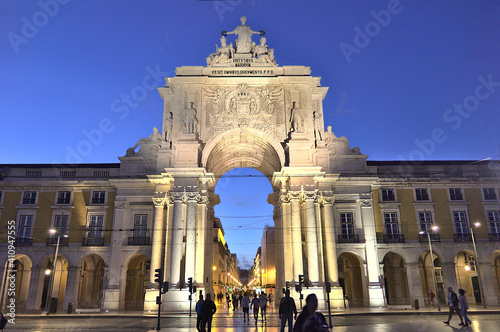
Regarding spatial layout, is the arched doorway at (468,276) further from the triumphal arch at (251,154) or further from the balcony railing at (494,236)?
the triumphal arch at (251,154)

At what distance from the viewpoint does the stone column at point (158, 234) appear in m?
33.3

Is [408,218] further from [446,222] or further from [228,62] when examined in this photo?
[228,62]

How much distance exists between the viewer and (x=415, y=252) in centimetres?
3512

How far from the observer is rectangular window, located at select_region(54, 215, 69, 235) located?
35812 millimetres

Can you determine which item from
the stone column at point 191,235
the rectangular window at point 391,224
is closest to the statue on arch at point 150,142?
the stone column at point 191,235

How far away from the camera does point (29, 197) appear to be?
121 ft

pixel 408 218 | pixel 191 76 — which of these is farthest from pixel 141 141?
pixel 408 218

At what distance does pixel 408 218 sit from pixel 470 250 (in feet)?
19.8

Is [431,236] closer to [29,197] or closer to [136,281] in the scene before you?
[136,281]

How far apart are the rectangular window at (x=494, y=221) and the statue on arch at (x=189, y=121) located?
29.2 meters

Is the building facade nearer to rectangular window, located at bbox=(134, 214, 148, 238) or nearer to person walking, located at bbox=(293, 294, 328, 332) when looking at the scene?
rectangular window, located at bbox=(134, 214, 148, 238)

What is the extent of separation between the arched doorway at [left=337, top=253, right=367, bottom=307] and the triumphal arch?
17.5 ft

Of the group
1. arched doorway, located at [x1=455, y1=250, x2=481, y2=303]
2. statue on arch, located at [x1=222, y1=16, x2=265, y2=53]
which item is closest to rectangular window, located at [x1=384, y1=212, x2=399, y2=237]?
arched doorway, located at [x1=455, y1=250, x2=481, y2=303]

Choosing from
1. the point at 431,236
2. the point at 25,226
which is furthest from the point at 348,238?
the point at 25,226
